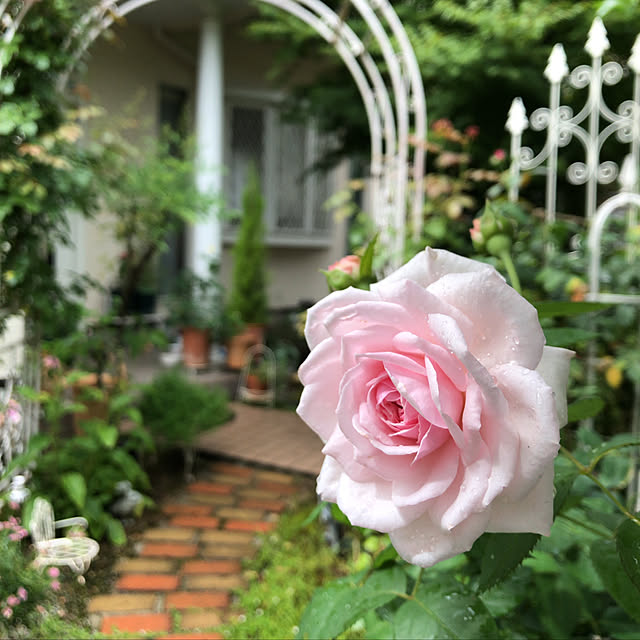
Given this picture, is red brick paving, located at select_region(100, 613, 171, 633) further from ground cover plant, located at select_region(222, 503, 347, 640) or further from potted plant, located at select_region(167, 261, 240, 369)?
potted plant, located at select_region(167, 261, 240, 369)

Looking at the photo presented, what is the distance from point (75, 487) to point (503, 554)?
256 cm

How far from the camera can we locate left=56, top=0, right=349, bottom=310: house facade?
20.3 feet

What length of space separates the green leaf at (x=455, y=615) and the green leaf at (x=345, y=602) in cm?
4

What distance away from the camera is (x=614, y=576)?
72 centimetres

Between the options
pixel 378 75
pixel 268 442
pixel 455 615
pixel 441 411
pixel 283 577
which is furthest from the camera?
pixel 268 442

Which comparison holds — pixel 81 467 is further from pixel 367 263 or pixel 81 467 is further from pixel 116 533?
pixel 367 263

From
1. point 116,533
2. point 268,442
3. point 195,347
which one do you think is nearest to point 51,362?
point 116,533

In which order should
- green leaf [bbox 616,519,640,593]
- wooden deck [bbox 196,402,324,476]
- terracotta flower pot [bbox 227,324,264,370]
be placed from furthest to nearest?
terracotta flower pot [bbox 227,324,264,370] < wooden deck [bbox 196,402,324,476] < green leaf [bbox 616,519,640,593]

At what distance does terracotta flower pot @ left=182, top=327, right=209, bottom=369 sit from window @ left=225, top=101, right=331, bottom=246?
1.70 m

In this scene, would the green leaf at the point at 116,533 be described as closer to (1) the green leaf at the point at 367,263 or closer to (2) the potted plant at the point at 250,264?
Result: (1) the green leaf at the point at 367,263

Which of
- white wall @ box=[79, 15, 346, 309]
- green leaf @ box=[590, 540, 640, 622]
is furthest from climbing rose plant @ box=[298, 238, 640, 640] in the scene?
white wall @ box=[79, 15, 346, 309]

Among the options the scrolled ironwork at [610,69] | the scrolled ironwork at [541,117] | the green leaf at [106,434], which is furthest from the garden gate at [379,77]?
the green leaf at [106,434]

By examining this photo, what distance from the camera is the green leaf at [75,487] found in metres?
2.76

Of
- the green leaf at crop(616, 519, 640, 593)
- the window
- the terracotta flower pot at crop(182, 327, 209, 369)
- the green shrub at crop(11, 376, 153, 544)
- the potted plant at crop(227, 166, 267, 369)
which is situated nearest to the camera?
the green leaf at crop(616, 519, 640, 593)
